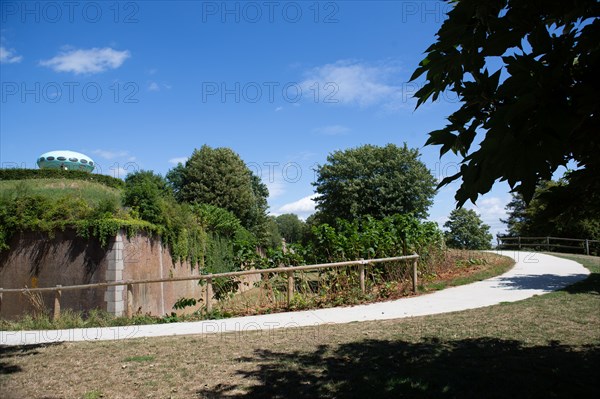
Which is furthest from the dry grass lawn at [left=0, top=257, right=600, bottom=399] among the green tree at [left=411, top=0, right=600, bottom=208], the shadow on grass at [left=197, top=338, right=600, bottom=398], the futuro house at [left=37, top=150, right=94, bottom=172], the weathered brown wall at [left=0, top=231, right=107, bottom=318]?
the futuro house at [left=37, top=150, right=94, bottom=172]

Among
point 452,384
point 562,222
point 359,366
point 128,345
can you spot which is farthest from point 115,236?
point 562,222

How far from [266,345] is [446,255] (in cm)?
1036

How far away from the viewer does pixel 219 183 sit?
33.5 metres

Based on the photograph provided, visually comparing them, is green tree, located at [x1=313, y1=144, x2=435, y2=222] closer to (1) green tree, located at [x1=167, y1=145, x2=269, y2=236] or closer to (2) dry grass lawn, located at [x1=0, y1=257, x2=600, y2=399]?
(1) green tree, located at [x1=167, y1=145, x2=269, y2=236]

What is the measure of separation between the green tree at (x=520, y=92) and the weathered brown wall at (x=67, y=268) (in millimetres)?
10626

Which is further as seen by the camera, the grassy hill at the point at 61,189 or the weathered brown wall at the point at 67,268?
the grassy hill at the point at 61,189

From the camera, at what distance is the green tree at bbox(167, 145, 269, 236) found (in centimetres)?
3309

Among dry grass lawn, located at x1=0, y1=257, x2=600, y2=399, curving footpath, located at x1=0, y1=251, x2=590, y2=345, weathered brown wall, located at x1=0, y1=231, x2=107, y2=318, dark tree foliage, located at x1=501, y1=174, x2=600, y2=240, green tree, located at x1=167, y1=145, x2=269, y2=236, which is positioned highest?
green tree, located at x1=167, y1=145, x2=269, y2=236

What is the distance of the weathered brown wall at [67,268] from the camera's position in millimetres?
10961

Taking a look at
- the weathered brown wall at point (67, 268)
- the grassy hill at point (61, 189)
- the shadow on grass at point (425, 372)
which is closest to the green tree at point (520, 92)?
the shadow on grass at point (425, 372)

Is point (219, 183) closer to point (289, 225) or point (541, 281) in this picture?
point (541, 281)

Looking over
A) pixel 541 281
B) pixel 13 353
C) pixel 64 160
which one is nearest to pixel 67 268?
pixel 13 353

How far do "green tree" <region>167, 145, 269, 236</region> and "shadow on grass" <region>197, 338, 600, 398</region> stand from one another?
28427 mm

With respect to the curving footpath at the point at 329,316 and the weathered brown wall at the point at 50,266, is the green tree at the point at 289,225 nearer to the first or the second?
the weathered brown wall at the point at 50,266
